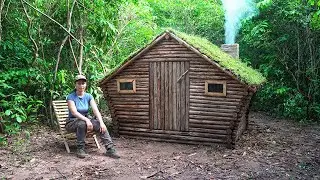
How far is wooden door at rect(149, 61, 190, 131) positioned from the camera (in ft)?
30.6

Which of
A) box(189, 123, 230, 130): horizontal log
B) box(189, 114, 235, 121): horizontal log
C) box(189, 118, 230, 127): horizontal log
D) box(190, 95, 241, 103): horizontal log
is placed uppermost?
box(190, 95, 241, 103): horizontal log

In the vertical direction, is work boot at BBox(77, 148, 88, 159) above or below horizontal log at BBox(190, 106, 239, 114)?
below

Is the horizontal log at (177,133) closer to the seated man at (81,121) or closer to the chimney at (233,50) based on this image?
the seated man at (81,121)

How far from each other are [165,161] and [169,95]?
7.64 feet

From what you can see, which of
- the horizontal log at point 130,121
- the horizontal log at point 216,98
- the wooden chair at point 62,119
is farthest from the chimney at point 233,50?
the wooden chair at point 62,119

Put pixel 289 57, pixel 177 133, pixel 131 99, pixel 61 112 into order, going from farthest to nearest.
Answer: pixel 289 57 → pixel 131 99 → pixel 177 133 → pixel 61 112

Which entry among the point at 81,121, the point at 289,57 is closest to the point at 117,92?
the point at 81,121

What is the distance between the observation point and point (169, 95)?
9492mm

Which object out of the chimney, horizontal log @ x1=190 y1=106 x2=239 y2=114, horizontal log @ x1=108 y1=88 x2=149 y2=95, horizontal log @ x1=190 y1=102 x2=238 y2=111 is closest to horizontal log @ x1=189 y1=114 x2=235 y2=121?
horizontal log @ x1=190 y1=106 x2=239 y2=114

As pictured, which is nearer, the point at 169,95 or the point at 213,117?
the point at 213,117

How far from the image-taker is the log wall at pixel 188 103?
8750 millimetres

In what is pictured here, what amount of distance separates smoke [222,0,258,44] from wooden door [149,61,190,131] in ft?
29.0

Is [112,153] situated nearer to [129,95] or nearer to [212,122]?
[129,95]

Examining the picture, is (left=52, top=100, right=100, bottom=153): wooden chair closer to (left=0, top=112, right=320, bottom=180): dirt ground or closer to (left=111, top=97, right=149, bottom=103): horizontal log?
(left=0, top=112, right=320, bottom=180): dirt ground
